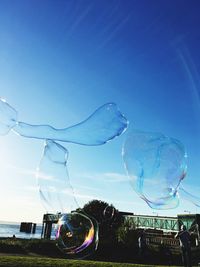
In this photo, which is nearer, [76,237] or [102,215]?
[76,237]

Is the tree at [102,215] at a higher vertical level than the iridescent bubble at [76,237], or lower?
higher

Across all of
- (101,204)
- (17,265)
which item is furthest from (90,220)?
(101,204)

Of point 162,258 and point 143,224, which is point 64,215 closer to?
point 162,258

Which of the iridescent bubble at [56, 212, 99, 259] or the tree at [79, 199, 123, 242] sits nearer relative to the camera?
the iridescent bubble at [56, 212, 99, 259]

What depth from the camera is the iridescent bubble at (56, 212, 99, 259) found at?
958 centimetres

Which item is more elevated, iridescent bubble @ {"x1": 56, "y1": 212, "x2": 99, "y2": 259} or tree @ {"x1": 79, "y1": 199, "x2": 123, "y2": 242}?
tree @ {"x1": 79, "y1": 199, "x2": 123, "y2": 242}

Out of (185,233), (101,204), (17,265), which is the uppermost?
(101,204)

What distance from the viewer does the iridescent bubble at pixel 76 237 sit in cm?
958

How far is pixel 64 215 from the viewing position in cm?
1035

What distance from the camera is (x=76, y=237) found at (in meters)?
9.74

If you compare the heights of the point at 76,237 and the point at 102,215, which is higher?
the point at 102,215

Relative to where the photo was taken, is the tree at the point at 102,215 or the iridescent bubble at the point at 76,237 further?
the tree at the point at 102,215

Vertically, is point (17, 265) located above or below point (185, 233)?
below

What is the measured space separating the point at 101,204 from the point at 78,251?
40272 mm
